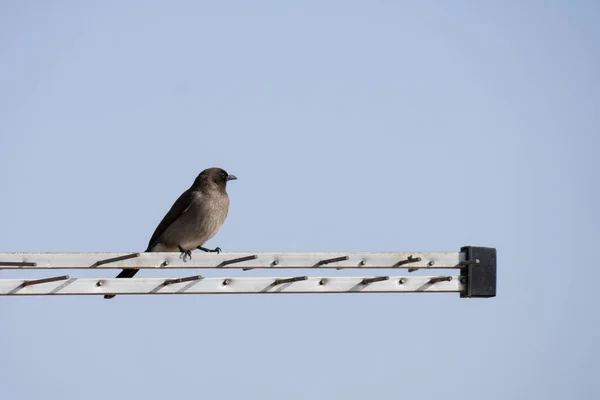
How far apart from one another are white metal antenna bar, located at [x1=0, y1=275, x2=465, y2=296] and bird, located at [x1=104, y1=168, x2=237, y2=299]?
479 centimetres

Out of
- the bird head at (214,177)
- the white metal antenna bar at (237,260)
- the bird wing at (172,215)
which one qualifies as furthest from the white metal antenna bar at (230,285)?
the bird head at (214,177)

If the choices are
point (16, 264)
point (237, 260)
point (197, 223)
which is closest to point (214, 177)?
point (197, 223)

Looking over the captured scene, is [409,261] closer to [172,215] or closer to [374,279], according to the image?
[374,279]

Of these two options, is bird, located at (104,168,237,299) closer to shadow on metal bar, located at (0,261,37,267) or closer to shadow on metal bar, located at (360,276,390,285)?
shadow on metal bar, located at (360,276,390,285)

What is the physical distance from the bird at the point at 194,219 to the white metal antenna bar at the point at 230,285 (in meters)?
4.79

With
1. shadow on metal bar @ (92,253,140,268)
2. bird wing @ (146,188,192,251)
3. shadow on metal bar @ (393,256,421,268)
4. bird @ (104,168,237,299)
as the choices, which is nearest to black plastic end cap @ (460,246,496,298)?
shadow on metal bar @ (393,256,421,268)

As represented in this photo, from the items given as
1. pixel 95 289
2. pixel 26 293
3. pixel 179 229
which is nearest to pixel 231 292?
pixel 95 289

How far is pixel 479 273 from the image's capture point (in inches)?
354

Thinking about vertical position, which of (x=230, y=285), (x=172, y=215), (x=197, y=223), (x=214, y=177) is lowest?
(x=230, y=285)

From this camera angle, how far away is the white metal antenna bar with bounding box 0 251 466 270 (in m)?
8.23

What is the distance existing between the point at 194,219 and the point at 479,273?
5.44 m

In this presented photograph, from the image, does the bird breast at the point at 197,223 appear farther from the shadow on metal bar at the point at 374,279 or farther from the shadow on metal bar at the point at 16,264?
the shadow on metal bar at the point at 16,264

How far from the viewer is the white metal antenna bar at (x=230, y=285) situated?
8.12 meters

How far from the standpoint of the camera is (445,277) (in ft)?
29.3
